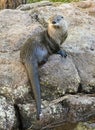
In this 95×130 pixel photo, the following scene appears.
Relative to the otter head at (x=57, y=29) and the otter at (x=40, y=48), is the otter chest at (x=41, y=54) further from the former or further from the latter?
the otter head at (x=57, y=29)

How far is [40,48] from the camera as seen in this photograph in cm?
534

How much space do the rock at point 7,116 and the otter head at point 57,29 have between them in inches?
42.0

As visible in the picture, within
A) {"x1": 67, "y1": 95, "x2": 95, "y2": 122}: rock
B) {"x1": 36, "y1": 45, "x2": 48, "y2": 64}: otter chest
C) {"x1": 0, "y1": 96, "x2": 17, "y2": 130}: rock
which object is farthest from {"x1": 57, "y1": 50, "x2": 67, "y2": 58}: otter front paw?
{"x1": 0, "y1": 96, "x2": 17, "y2": 130}: rock

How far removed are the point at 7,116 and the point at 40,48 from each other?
0.95 metres

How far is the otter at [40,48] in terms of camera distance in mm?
4965

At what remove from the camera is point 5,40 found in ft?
18.6

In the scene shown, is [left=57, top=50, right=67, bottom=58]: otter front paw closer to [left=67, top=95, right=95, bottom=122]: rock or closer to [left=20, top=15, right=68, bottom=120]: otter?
[left=20, top=15, right=68, bottom=120]: otter

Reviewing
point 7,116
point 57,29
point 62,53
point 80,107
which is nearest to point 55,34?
point 57,29

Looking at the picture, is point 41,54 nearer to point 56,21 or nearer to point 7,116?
point 56,21

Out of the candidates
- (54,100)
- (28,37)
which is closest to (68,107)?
(54,100)

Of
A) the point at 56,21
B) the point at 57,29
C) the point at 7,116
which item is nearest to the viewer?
the point at 7,116

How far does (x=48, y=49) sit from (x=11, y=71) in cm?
58

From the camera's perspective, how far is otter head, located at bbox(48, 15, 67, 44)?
18.0 feet

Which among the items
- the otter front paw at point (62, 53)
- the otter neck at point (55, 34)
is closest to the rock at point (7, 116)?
the otter front paw at point (62, 53)
